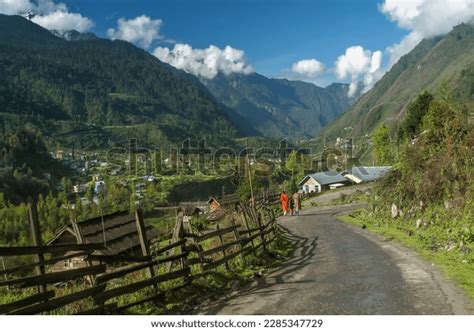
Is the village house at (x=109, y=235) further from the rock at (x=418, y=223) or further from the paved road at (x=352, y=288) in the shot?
the rock at (x=418, y=223)

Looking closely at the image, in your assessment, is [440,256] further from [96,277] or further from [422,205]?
[96,277]

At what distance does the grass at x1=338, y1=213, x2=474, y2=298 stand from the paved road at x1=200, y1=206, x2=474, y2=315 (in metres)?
0.36

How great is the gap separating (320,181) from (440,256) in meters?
107

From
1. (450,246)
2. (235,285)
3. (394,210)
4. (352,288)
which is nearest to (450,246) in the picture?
(450,246)

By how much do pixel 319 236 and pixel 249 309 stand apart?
1707cm

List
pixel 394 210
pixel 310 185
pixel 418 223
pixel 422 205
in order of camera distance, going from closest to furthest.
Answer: pixel 418 223 → pixel 422 205 → pixel 394 210 → pixel 310 185

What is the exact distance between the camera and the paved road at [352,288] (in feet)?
35.4

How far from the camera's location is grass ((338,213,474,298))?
532 inches

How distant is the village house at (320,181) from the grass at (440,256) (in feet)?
308

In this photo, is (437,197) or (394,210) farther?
(394,210)

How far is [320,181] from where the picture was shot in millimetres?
123188

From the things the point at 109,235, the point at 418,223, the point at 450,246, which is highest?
the point at 109,235

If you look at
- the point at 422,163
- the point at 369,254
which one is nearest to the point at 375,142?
the point at 422,163

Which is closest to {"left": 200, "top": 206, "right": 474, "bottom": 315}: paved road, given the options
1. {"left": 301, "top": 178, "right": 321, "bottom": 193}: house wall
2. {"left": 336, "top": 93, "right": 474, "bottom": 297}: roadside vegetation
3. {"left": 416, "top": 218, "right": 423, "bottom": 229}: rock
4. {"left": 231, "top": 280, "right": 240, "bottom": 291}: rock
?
{"left": 231, "top": 280, "right": 240, "bottom": 291}: rock
